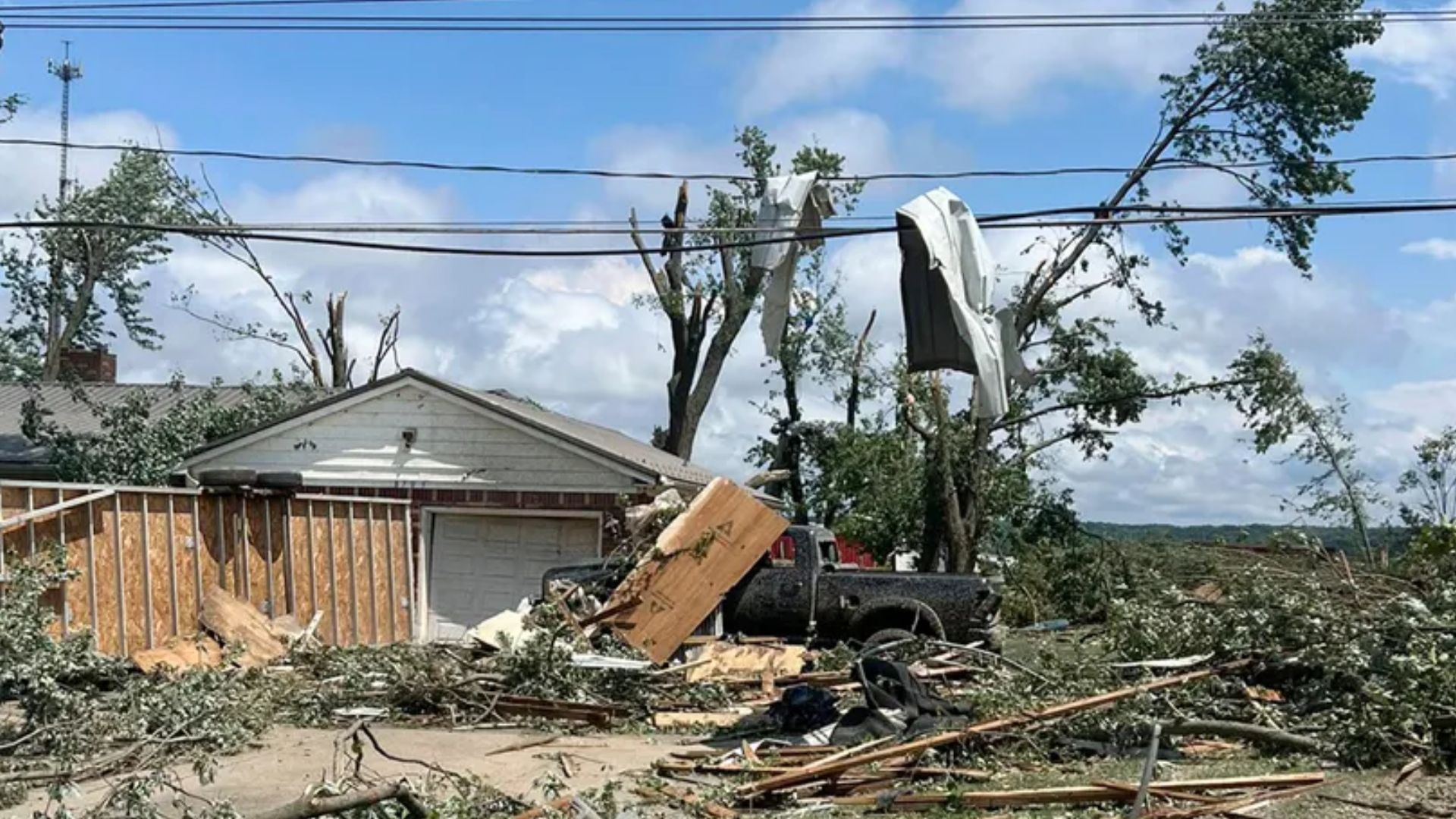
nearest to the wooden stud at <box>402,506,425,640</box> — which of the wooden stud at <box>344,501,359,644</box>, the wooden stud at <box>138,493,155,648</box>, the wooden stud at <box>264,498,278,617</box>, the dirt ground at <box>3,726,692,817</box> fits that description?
the wooden stud at <box>344,501,359,644</box>

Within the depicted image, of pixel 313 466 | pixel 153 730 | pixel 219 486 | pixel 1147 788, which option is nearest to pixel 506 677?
pixel 153 730

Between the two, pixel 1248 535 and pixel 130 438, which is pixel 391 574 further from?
pixel 1248 535

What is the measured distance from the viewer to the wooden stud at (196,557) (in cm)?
1552

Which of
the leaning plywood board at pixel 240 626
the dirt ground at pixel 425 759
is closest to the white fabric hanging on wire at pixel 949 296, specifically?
the dirt ground at pixel 425 759

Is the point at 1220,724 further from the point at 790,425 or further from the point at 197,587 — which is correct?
the point at 790,425

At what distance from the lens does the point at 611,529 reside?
20000 millimetres

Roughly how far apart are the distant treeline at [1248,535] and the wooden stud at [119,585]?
425 inches

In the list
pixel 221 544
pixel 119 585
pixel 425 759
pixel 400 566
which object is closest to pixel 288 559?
pixel 221 544

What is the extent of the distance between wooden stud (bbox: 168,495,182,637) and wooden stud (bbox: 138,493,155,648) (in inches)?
11.6

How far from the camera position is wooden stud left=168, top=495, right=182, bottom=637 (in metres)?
15.1

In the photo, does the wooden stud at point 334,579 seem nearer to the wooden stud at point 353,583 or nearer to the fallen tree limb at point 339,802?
the wooden stud at point 353,583

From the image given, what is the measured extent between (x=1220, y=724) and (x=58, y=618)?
1010 cm

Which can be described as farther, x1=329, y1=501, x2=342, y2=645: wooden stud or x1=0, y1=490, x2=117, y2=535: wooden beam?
x1=329, y1=501, x2=342, y2=645: wooden stud

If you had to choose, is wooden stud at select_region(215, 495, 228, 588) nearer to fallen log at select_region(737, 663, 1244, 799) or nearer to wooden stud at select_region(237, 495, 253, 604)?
wooden stud at select_region(237, 495, 253, 604)
